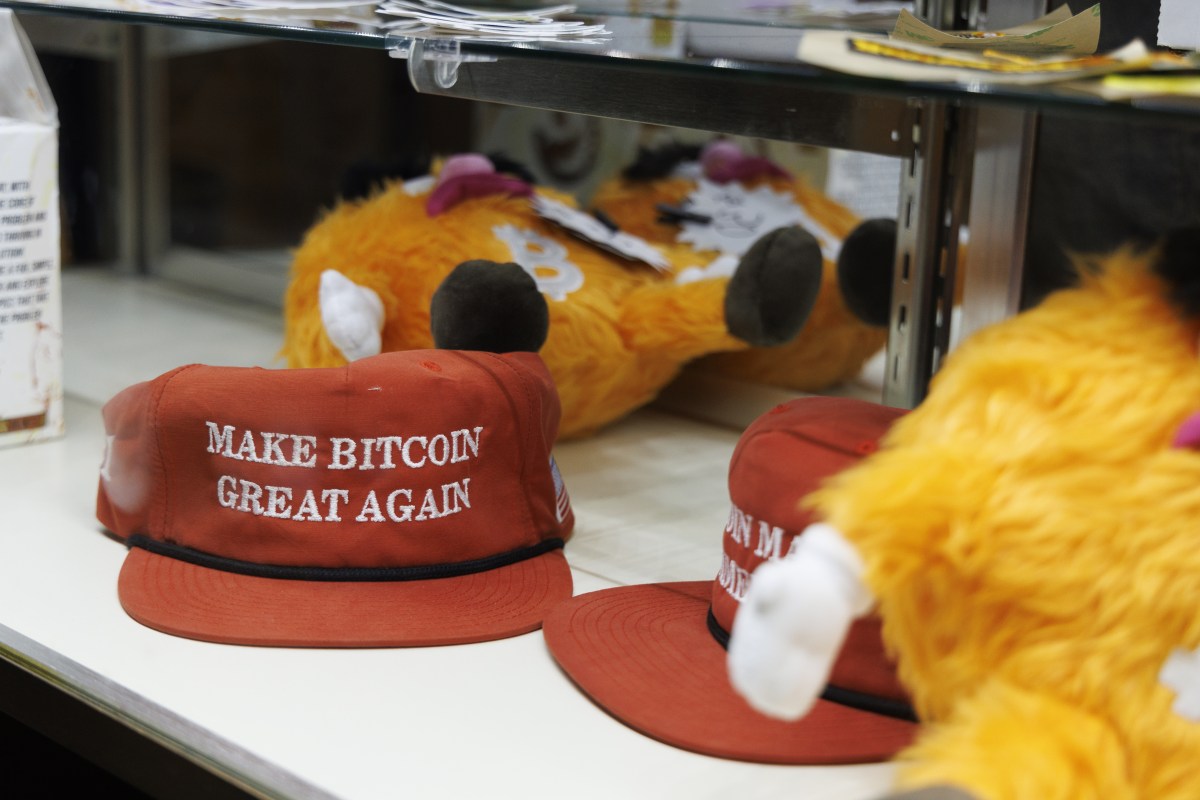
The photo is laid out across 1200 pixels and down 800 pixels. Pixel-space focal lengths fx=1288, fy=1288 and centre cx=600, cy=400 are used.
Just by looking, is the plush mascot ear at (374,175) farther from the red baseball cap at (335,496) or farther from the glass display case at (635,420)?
the red baseball cap at (335,496)

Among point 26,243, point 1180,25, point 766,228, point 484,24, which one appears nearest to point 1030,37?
point 1180,25

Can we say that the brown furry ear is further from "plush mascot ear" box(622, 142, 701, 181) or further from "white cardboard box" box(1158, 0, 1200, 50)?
"plush mascot ear" box(622, 142, 701, 181)

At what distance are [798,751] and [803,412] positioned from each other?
0.17 m

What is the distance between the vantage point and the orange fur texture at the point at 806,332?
109cm

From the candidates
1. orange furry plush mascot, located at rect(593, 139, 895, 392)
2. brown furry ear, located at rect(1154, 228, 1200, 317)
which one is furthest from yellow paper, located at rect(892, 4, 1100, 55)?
orange furry plush mascot, located at rect(593, 139, 895, 392)

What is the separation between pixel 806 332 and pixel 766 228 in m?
0.11

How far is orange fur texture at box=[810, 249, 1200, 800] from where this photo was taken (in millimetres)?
476

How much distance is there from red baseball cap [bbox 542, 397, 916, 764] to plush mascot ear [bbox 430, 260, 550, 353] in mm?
229

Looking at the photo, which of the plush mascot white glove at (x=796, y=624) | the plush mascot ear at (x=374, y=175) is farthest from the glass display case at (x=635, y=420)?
the plush mascot ear at (x=374, y=175)

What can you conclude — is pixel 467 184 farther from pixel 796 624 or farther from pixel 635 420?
pixel 796 624

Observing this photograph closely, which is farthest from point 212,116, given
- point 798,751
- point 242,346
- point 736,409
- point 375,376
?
point 798,751

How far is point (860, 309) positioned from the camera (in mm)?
1055

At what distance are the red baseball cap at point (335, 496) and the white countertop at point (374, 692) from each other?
0.10 ft

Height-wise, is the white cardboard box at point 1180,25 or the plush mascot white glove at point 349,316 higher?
the white cardboard box at point 1180,25
